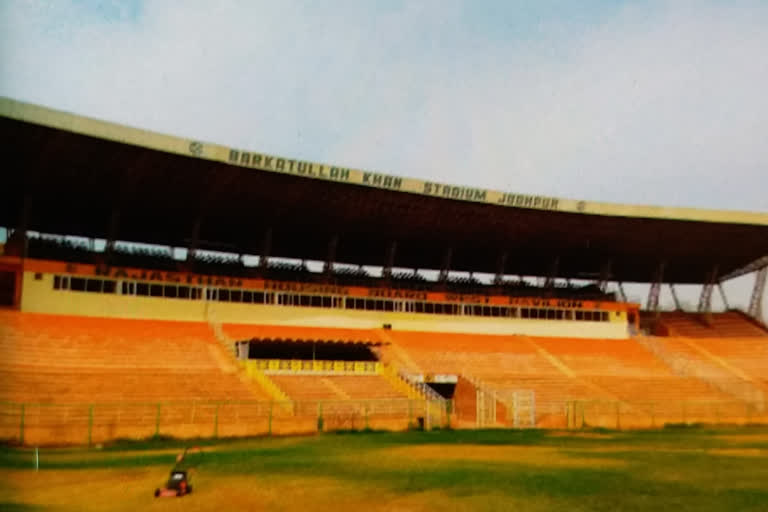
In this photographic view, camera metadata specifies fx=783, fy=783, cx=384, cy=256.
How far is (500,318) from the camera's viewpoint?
6072cm

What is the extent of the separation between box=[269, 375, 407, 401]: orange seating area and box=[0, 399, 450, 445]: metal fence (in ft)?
9.11

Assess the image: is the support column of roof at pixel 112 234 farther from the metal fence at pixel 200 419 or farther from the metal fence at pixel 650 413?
the metal fence at pixel 650 413

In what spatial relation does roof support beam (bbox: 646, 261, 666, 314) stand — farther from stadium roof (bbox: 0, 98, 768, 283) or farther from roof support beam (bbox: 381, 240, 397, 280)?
roof support beam (bbox: 381, 240, 397, 280)

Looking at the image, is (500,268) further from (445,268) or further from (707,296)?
(707,296)

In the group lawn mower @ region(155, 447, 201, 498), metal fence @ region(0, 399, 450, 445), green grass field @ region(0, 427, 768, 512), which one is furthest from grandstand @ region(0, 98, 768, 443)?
lawn mower @ region(155, 447, 201, 498)

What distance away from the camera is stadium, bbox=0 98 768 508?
3656cm

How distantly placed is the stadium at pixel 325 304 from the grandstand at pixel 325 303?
16 centimetres

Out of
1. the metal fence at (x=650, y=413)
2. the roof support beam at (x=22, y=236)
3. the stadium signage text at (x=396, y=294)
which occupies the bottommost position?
the metal fence at (x=650, y=413)

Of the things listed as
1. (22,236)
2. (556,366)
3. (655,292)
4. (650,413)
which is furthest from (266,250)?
(655,292)

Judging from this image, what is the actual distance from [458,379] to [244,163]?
1778 cm

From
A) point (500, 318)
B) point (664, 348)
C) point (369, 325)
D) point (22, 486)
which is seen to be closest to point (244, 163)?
point (369, 325)

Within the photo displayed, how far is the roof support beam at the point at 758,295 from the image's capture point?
69688 millimetres

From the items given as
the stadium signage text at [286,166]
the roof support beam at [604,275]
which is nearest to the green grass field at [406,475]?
the stadium signage text at [286,166]

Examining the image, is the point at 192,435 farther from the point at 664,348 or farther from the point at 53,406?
the point at 664,348
